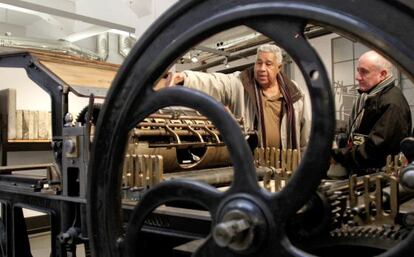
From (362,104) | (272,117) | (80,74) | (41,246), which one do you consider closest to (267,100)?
(272,117)

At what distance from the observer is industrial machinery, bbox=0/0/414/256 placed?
0.64 m

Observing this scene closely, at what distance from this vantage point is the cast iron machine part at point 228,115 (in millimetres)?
593

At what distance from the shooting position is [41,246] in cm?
423

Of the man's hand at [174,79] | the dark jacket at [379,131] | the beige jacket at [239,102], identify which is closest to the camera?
the man's hand at [174,79]

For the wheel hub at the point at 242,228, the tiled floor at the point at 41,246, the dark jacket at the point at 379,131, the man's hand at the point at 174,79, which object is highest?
the man's hand at the point at 174,79

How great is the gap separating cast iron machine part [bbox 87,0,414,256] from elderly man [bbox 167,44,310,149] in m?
1.35

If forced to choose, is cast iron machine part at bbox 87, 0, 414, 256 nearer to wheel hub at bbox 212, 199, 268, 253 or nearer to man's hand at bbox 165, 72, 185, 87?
wheel hub at bbox 212, 199, 268, 253

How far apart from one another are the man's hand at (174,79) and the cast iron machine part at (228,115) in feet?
2.98

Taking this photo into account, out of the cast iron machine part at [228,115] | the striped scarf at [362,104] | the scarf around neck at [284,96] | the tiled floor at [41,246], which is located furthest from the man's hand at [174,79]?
the tiled floor at [41,246]

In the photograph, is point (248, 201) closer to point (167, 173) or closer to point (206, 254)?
point (206, 254)

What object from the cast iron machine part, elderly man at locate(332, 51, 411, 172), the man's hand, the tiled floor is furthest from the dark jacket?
the tiled floor

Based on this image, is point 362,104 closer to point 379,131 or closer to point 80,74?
point 379,131

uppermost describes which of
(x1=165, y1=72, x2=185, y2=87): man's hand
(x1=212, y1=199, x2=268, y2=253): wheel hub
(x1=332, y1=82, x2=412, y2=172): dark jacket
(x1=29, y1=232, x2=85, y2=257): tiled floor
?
(x1=165, y1=72, x2=185, y2=87): man's hand

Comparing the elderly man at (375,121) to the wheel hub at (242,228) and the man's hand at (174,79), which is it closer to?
the man's hand at (174,79)
